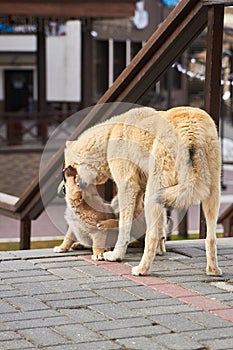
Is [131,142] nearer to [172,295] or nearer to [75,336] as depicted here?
[172,295]

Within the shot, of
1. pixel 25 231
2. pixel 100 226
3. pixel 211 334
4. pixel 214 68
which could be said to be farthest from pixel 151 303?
pixel 25 231

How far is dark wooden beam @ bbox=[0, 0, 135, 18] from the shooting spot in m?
19.2

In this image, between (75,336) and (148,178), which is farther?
(148,178)

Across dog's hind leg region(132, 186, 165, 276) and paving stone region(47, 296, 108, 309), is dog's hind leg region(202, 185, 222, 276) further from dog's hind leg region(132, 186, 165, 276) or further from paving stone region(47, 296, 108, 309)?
paving stone region(47, 296, 108, 309)

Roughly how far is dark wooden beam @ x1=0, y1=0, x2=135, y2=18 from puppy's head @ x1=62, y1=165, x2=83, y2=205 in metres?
13.2

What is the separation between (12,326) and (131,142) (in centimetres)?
183

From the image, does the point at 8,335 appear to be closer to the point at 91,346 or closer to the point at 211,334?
the point at 91,346

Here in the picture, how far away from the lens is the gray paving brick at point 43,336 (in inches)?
173

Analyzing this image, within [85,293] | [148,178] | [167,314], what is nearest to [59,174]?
[148,178]

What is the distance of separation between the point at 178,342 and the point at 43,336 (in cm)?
65

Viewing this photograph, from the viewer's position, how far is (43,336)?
4500 mm

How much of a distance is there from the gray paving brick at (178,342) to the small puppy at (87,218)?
1912 mm

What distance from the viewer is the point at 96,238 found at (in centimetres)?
642

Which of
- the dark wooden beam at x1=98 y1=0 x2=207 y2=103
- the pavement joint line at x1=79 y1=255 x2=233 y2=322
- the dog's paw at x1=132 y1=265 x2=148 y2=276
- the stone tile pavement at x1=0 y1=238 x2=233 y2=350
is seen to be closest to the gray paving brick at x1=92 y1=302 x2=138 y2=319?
the stone tile pavement at x1=0 y1=238 x2=233 y2=350
